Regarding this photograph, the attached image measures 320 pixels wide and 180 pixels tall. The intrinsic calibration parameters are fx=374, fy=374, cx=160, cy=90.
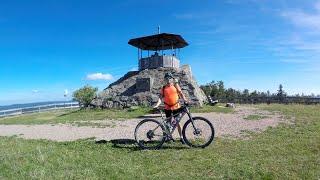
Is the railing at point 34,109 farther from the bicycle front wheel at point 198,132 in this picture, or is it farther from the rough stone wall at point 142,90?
the bicycle front wheel at point 198,132

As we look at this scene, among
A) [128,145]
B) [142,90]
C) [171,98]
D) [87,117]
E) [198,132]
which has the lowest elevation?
[128,145]

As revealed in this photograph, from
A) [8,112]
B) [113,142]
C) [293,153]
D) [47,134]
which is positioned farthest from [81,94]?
[293,153]

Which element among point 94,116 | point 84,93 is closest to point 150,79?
point 94,116

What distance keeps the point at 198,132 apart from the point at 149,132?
141 cm

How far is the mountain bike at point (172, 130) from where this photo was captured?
10.7 metres

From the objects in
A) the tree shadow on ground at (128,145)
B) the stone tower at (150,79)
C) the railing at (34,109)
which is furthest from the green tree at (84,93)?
the tree shadow on ground at (128,145)

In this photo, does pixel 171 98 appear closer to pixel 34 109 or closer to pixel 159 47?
pixel 159 47

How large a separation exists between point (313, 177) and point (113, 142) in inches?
248

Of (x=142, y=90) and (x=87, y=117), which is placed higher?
(x=142, y=90)

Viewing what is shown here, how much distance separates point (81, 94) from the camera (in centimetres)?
4441

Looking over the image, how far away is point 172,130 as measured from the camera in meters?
10.9

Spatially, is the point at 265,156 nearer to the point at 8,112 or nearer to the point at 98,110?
the point at 98,110

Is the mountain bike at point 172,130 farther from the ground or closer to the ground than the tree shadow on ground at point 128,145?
farther from the ground

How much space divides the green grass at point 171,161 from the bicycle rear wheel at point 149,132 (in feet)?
1.14
